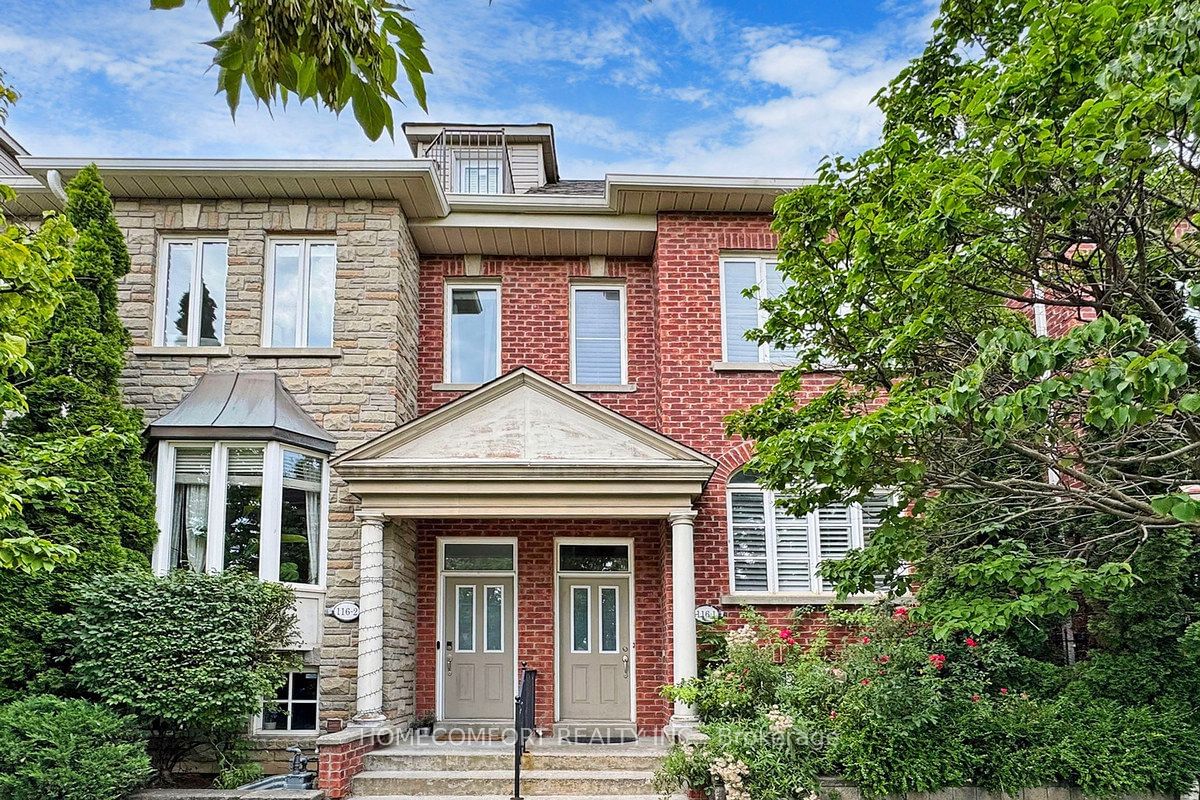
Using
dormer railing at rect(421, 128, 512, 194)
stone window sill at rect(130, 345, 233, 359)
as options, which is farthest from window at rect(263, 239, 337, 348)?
dormer railing at rect(421, 128, 512, 194)

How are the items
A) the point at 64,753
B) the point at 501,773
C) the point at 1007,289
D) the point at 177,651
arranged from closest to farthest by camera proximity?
1. the point at 1007,289
2. the point at 64,753
3. the point at 177,651
4. the point at 501,773

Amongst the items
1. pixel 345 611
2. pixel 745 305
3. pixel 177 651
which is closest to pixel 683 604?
pixel 345 611

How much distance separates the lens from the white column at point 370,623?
975cm

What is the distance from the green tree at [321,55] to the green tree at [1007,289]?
3610mm

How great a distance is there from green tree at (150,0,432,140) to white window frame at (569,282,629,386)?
1019 centimetres

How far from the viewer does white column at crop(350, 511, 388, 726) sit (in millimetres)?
9750

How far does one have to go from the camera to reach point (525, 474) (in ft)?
33.6

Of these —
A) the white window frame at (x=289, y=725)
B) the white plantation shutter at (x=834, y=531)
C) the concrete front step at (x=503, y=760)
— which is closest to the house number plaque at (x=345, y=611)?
the white window frame at (x=289, y=725)

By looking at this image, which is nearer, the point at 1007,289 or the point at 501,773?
the point at 1007,289

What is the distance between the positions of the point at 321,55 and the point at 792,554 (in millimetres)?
10146

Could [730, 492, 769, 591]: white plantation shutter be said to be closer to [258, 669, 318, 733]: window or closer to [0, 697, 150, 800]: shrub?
A: [258, 669, 318, 733]: window

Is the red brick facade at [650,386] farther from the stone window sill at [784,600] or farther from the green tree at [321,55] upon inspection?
the green tree at [321,55]

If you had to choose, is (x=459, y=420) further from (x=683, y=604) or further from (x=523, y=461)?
(x=683, y=604)

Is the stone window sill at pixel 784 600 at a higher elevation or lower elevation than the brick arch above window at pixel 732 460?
lower
